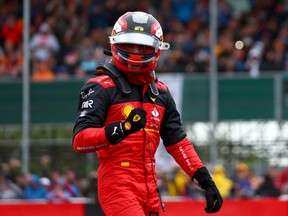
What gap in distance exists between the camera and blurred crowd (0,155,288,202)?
14.7 m

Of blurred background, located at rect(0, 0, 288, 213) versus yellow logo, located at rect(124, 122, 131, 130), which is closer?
yellow logo, located at rect(124, 122, 131, 130)

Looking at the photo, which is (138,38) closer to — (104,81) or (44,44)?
(104,81)

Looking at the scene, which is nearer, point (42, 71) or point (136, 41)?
point (136, 41)

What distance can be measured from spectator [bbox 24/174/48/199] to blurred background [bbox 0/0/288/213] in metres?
0.02

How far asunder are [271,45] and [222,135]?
7.27 feet

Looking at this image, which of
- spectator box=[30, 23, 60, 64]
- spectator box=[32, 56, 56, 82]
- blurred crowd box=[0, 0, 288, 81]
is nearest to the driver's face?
blurred crowd box=[0, 0, 288, 81]

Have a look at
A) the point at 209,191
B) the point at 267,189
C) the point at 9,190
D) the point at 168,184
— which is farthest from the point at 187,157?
the point at 168,184

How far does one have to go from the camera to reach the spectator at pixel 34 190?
14.8 meters

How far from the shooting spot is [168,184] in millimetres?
15664

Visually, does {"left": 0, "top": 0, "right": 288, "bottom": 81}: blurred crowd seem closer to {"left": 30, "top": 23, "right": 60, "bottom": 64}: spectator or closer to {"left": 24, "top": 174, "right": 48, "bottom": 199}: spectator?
{"left": 30, "top": 23, "right": 60, "bottom": 64}: spectator

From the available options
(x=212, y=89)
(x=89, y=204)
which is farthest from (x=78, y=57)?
(x=89, y=204)

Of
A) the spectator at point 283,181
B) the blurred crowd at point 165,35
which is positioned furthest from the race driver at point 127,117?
the blurred crowd at point 165,35

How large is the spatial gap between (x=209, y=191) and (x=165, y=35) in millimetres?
11856

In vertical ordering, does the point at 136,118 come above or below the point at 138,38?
below
